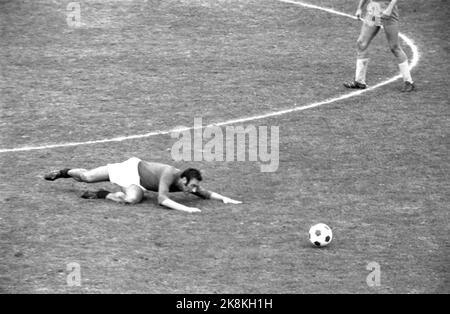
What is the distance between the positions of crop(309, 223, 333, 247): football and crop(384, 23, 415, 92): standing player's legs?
25.2 feet

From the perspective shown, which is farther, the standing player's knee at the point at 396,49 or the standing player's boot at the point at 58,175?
the standing player's knee at the point at 396,49

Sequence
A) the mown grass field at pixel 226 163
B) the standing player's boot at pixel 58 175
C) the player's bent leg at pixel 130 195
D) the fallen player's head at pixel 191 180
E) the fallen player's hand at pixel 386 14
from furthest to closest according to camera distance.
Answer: the fallen player's hand at pixel 386 14, the standing player's boot at pixel 58 175, the player's bent leg at pixel 130 195, the fallen player's head at pixel 191 180, the mown grass field at pixel 226 163

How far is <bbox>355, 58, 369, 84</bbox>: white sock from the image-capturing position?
910 inches

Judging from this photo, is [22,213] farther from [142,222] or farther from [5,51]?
[5,51]

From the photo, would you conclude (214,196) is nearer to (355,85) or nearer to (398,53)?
(398,53)

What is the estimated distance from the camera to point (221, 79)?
2414cm

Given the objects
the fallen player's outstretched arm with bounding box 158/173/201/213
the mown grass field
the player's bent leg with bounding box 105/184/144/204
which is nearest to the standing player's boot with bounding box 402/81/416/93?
the mown grass field

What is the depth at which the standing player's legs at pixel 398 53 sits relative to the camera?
22.4 m

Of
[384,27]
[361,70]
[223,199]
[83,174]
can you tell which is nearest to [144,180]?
[83,174]

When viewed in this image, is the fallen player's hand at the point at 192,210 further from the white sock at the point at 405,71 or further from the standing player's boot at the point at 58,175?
the white sock at the point at 405,71

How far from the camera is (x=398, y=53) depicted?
2264 centimetres

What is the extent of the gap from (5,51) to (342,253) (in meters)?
12.8

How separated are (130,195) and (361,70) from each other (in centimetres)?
786

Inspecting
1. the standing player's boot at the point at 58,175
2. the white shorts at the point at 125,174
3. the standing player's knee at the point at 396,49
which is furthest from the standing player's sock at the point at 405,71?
the standing player's boot at the point at 58,175
